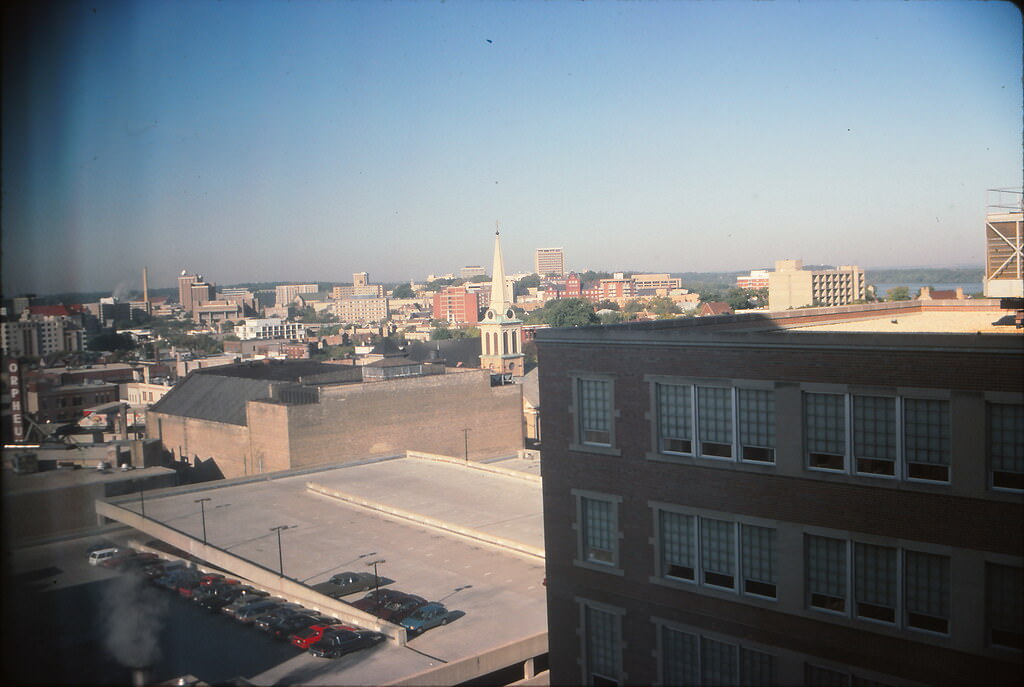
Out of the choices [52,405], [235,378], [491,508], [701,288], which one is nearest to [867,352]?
[52,405]

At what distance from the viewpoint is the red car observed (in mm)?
13016

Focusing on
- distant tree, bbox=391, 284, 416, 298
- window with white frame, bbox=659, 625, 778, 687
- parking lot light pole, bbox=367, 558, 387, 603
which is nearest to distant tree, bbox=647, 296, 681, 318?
parking lot light pole, bbox=367, 558, 387, 603

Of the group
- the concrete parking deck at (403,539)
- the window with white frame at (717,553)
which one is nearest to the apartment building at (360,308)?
the concrete parking deck at (403,539)

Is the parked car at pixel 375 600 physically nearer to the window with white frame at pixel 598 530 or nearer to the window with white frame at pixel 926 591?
the window with white frame at pixel 598 530

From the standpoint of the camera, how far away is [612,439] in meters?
7.58

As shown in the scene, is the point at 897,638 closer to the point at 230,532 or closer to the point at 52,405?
the point at 52,405

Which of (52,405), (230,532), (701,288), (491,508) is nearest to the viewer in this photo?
(52,405)

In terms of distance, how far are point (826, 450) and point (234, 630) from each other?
33.3ft

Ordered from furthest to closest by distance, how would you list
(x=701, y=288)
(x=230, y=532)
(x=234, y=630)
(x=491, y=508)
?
(x=701, y=288) < (x=491, y=508) < (x=230, y=532) < (x=234, y=630)

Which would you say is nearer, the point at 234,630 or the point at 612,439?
the point at 612,439

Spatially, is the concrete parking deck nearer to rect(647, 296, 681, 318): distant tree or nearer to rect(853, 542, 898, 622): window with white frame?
rect(853, 542, 898, 622): window with white frame

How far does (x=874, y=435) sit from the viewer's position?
6.11 meters

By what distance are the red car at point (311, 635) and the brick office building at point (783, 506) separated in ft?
20.4

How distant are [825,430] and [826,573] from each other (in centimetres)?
105
